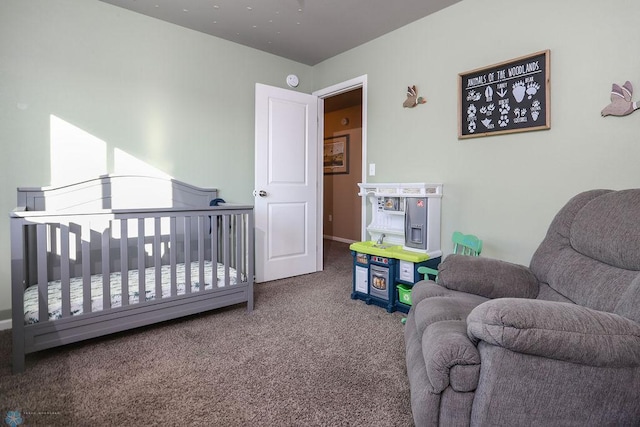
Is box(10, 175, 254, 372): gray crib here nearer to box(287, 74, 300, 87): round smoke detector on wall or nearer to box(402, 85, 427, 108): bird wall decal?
box(287, 74, 300, 87): round smoke detector on wall

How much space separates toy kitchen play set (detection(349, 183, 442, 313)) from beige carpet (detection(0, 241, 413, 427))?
21 cm

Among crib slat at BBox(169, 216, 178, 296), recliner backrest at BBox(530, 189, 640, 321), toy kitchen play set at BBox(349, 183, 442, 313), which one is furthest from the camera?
toy kitchen play set at BBox(349, 183, 442, 313)

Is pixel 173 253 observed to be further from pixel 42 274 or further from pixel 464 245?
pixel 464 245

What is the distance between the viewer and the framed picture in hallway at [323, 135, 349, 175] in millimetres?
5863

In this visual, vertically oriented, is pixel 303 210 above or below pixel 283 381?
above

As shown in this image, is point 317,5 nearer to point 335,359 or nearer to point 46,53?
point 46,53

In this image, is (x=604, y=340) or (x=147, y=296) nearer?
(x=604, y=340)

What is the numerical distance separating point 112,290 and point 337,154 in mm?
4478

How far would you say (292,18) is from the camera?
9.25 ft

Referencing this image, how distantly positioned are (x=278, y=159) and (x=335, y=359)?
84.0 inches

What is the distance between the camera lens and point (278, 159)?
3453mm

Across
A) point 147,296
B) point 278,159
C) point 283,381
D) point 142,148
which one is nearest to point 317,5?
point 278,159

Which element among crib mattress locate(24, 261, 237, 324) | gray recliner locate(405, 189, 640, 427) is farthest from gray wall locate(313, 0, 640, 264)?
crib mattress locate(24, 261, 237, 324)

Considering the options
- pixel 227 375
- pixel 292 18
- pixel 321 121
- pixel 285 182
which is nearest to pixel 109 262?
pixel 227 375
